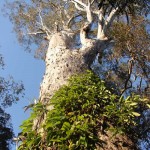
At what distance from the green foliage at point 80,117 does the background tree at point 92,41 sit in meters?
0.47

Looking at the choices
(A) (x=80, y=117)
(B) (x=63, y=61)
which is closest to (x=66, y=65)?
(B) (x=63, y=61)

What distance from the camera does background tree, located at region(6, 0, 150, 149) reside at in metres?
7.54

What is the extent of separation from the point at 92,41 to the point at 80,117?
4.33m

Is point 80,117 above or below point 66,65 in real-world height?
below

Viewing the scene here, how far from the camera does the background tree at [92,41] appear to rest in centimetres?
754

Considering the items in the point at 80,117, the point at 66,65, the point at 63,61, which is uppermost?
the point at 63,61

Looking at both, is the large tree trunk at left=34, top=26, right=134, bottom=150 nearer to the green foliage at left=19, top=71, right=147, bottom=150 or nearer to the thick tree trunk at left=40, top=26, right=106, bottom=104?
the thick tree trunk at left=40, top=26, right=106, bottom=104

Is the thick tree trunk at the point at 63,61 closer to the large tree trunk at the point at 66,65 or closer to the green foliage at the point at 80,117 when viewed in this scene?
the large tree trunk at the point at 66,65

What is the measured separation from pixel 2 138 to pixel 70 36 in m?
7.69

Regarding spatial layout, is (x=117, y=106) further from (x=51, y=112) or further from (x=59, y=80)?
(x=59, y=80)

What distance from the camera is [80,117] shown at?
5410mm

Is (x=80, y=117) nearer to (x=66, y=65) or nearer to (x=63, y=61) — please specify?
(x=66, y=65)

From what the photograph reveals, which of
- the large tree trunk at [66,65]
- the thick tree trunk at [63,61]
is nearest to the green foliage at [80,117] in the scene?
the large tree trunk at [66,65]

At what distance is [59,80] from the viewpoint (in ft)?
23.3
